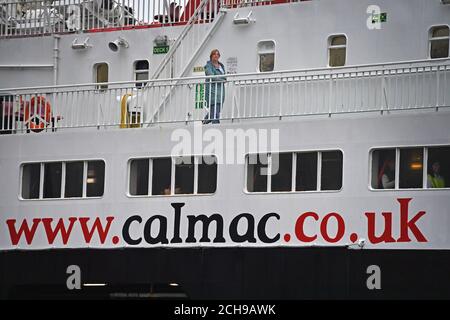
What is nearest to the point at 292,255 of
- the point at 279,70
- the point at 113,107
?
the point at 279,70

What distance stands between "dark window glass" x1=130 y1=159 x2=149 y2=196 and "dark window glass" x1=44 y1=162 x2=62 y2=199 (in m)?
1.45

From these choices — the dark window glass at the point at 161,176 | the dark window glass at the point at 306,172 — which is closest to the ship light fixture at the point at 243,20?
the dark window glass at the point at 161,176

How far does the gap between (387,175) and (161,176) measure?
399 cm

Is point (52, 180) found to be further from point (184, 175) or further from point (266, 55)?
point (266, 55)

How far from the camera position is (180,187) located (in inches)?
795

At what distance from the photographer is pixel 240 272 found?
63.2 feet

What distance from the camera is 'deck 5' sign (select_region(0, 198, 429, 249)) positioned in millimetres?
18328

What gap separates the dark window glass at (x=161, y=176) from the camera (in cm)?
2033

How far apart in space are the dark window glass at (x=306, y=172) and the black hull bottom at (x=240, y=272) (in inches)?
40.6

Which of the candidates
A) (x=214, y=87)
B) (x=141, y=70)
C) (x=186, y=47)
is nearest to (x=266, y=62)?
(x=214, y=87)

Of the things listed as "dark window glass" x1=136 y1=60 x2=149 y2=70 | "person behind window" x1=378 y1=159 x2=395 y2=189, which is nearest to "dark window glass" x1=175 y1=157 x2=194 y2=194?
"dark window glass" x1=136 y1=60 x2=149 y2=70
